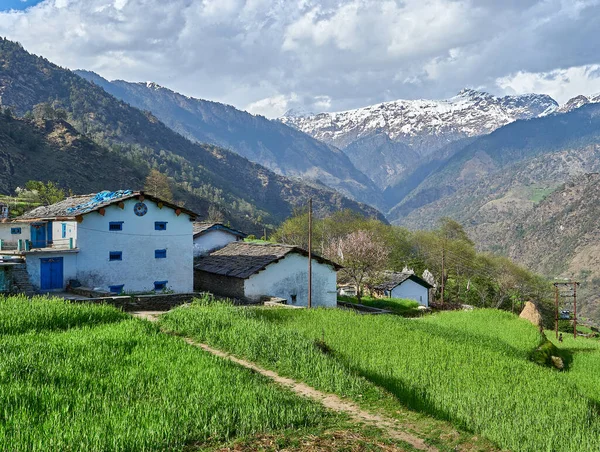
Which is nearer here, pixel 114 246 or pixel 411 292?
pixel 114 246

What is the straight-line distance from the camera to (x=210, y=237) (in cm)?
4569

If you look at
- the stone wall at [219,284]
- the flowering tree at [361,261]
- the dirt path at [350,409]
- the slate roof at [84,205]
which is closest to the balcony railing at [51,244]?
the slate roof at [84,205]

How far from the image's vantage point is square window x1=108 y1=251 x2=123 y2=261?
110ft

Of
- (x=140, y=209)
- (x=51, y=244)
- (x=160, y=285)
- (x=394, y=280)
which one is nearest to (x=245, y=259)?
(x=160, y=285)

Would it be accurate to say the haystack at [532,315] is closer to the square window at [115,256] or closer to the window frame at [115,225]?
the square window at [115,256]

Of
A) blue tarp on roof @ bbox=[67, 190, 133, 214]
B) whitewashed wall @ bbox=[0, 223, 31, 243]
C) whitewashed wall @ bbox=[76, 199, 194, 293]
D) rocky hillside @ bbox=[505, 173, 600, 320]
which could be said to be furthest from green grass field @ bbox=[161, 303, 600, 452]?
rocky hillside @ bbox=[505, 173, 600, 320]

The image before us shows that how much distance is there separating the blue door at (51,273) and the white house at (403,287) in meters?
34.8

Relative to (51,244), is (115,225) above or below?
above

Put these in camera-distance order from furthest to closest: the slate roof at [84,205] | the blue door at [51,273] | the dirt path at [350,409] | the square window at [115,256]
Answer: the square window at [115,256]
the slate roof at [84,205]
the blue door at [51,273]
the dirt path at [350,409]

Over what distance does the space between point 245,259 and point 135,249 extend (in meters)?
8.70

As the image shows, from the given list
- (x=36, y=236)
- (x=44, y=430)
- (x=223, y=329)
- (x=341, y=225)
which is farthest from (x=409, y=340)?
(x=341, y=225)

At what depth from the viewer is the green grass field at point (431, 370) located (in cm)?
1059

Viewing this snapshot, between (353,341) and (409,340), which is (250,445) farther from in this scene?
(409,340)

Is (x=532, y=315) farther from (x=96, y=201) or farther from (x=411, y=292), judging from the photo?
(x=96, y=201)
